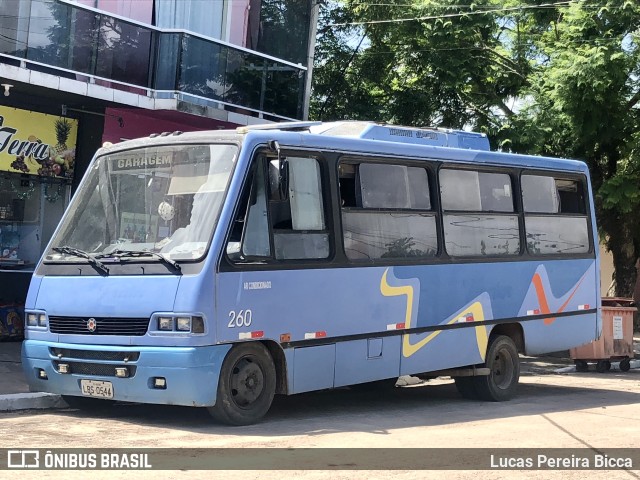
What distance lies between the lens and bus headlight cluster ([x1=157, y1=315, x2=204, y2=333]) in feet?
30.6

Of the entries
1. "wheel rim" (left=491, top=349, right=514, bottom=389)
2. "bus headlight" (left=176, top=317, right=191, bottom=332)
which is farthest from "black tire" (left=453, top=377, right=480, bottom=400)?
"bus headlight" (left=176, top=317, right=191, bottom=332)

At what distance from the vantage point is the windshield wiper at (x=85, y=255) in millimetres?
9836

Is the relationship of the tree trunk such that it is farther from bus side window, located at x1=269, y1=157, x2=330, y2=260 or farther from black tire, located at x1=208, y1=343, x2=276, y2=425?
black tire, located at x1=208, y1=343, x2=276, y2=425

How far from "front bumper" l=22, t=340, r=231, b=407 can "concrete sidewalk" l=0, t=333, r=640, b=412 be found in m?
1.16

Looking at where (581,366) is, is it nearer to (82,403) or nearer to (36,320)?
(82,403)

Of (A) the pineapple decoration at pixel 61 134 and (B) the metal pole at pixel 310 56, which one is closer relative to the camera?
(A) the pineapple decoration at pixel 61 134

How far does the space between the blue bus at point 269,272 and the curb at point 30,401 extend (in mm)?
464

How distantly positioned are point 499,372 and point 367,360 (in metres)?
2.76

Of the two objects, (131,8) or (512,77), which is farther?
(512,77)

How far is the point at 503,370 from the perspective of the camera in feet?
43.2

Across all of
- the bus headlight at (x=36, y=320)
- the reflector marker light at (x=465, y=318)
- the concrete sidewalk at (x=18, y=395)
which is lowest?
the concrete sidewalk at (x=18, y=395)

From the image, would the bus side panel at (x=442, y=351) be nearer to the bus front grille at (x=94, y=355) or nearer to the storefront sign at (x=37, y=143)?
the bus front grille at (x=94, y=355)

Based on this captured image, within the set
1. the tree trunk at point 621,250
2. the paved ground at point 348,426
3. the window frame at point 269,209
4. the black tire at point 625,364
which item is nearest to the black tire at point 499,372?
the paved ground at point 348,426

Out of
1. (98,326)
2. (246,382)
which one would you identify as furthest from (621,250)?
(98,326)
